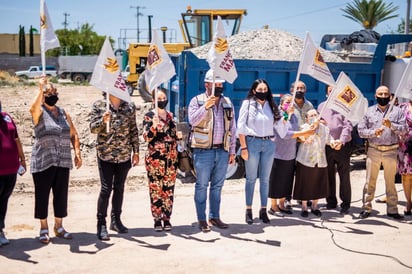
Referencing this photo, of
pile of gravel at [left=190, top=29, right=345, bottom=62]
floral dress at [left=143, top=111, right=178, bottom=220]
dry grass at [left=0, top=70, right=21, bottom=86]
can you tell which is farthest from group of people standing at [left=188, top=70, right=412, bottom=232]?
dry grass at [left=0, top=70, right=21, bottom=86]

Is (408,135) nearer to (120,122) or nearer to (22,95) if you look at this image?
(120,122)

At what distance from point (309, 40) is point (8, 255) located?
415 cm

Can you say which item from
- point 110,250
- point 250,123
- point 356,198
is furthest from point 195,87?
point 110,250

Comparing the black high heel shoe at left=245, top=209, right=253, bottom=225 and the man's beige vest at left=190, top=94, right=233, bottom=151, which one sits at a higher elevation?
the man's beige vest at left=190, top=94, right=233, bottom=151

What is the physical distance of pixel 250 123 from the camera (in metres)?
6.05

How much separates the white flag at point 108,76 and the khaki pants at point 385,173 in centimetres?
330

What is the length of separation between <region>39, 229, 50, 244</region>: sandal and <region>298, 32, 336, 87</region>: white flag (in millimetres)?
3470

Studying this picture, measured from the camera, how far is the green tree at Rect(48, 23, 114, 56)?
213 ft

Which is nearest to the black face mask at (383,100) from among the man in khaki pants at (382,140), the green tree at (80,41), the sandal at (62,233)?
the man in khaki pants at (382,140)

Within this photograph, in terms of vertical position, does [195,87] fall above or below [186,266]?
above

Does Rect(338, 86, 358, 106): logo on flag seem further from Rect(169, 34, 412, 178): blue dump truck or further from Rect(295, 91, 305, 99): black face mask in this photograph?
Rect(169, 34, 412, 178): blue dump truck

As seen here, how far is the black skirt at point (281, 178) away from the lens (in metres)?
6.57

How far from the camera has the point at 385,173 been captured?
6.57m

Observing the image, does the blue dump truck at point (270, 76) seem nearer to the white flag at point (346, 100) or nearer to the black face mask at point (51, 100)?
the white flag at point (346, 100)
